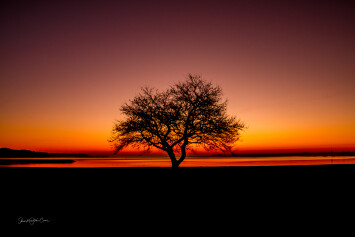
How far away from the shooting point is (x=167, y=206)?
7320mm

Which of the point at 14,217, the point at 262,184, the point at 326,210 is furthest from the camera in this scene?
the point at 262,184

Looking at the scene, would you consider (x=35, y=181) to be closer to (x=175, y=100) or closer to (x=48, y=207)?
(x=48, y=207)

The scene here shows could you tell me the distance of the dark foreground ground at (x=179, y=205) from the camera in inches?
214

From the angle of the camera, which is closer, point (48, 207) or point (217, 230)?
point (217, 230)

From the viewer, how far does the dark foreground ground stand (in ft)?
17.9

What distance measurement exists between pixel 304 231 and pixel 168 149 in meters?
21.2

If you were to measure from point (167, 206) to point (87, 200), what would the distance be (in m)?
2.42

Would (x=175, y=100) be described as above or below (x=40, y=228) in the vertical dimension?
above

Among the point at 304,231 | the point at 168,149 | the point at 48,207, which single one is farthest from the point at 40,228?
the point at 168,149

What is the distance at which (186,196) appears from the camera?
842 centimetres

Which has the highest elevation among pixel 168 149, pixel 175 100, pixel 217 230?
pixel 175 100

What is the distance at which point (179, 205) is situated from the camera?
740cm

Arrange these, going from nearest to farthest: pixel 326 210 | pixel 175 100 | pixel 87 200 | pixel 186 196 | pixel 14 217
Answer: pixel 14 217
pixel 326 210
pixel 87 200
pixel 186 196
pixel 175 100

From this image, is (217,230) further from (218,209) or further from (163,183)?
(163,183)
